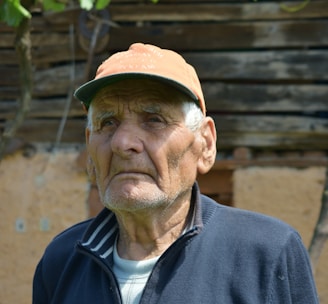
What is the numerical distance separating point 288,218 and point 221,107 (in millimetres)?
910

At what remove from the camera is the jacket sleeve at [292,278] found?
1.99 meters

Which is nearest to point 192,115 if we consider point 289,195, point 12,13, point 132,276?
point 132,276

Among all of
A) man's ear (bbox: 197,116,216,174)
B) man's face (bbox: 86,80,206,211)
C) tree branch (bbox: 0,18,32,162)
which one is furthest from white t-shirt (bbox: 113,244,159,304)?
tree branch (bbox: 0,18,32,162)

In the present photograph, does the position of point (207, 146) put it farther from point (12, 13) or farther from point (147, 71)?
point (12, 13)

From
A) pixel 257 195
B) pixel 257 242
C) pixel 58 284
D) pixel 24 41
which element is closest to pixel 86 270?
pixel 58 284

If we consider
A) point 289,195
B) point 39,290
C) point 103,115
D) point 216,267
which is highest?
point 103,115

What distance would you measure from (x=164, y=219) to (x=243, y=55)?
11.4 ft

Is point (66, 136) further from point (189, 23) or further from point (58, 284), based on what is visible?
point (58, 284)

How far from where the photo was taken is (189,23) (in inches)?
218

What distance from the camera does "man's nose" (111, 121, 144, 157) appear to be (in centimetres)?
205

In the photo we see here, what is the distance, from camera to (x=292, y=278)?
6.62ft

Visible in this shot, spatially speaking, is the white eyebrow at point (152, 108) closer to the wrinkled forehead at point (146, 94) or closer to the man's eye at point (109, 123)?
the wrinkled forehead at point (146, 94)

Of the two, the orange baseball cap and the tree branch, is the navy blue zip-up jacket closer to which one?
the orange baseball cap

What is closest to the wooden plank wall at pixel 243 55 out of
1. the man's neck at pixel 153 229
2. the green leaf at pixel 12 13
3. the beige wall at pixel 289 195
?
the beige wall at pixel 289 195
